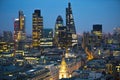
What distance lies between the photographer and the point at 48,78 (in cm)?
1077

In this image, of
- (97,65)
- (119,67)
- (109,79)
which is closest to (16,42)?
(97,65)

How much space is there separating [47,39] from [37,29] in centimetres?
103

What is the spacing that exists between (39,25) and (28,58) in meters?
9.06

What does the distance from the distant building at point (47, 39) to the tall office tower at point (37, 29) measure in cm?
35

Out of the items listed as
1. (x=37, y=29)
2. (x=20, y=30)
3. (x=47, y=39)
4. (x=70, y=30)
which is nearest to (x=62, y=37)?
(x=47, y=39)

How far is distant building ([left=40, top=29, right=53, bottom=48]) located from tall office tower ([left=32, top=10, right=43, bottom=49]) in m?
0.35

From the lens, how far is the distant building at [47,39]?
2455 centimetres

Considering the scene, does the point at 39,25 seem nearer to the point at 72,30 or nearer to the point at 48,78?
the point at 72,30

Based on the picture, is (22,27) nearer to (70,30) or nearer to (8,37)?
(70,30)

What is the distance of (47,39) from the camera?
995 inches

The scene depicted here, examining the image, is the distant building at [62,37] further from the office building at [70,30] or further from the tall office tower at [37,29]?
the tall office tower at [37,29]

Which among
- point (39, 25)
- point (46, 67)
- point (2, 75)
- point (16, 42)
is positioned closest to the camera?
point (2, 75)

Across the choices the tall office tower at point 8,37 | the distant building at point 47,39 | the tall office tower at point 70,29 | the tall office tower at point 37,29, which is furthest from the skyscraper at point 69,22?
the tall office tower at point 8,37

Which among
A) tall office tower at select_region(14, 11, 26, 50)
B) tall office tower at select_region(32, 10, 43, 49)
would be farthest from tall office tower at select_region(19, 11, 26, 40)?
tall office tower at select_region(32, 10, 43, 49)
